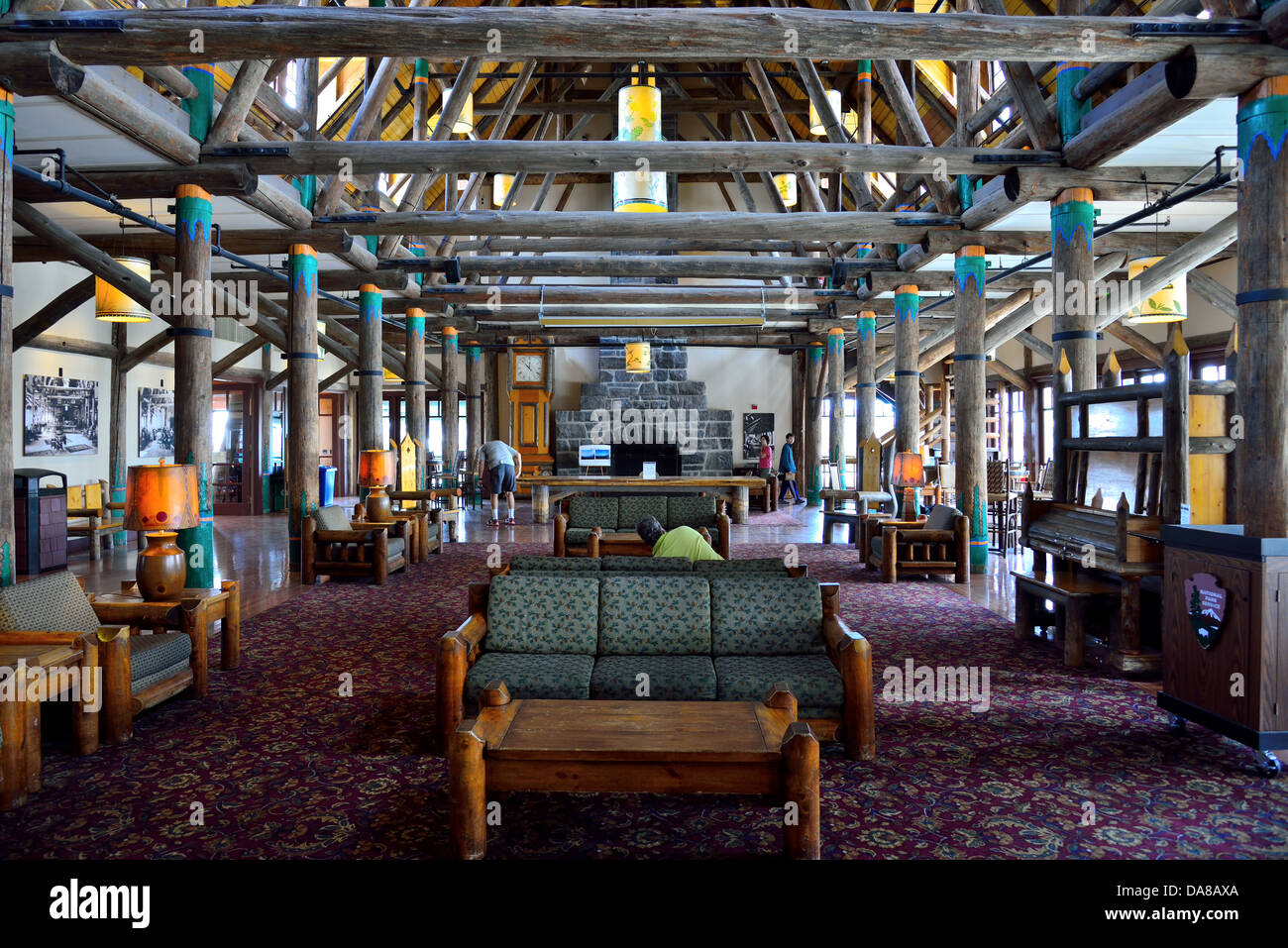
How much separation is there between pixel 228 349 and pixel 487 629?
571 inches

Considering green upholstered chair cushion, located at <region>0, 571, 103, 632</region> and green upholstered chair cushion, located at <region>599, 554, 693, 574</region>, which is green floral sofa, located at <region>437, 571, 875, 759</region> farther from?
green upholstered chair cushion, located at <region>0, 571, 103, 632</region>

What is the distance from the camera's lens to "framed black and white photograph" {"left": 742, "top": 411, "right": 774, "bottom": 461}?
21.5 meters

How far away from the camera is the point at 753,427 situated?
21.5 metres

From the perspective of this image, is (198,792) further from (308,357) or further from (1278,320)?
(308,357)

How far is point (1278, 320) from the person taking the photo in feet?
15.9

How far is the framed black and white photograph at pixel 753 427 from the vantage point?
70.4 feet

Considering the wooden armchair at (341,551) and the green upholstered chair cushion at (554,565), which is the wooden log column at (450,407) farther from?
the green upholstered chair cushion at (554,565)

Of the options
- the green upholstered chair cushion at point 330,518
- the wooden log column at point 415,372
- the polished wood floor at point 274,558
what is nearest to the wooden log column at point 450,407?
the polished wood floor at point 274,558

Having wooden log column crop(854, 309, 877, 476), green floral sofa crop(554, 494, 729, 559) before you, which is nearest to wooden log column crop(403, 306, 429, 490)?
green floral sofa crop(554, 494, 729, 559)

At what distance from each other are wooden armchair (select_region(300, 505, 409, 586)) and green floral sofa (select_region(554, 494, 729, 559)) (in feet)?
6.02

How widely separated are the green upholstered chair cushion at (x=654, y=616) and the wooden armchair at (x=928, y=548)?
4.83 metres

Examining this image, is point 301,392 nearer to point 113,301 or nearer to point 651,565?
point 113,301
